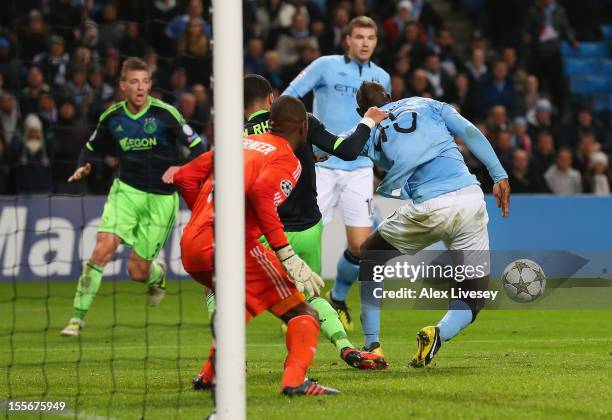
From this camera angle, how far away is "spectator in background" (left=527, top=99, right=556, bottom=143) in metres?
18.8

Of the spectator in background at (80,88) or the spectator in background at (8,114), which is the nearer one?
the spectator in background at (80,88)

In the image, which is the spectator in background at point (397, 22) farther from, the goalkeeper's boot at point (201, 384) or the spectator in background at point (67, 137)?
the goalkeeper's boot at point (201, 384)

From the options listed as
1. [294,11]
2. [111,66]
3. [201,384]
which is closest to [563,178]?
[294,11]

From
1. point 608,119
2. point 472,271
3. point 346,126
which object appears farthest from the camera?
point 608,119

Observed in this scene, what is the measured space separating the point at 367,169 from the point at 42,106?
6.17 meters

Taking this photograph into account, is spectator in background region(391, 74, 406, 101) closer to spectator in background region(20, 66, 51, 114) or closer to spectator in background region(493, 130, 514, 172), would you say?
spectator in background region(493, 130, 514, 172)

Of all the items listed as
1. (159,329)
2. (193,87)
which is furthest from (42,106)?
(159,329)

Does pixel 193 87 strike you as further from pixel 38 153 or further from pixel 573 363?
pixel 573 363

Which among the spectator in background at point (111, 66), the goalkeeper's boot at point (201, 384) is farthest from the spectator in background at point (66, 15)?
the goalkeeper's boot at point (201, 384)

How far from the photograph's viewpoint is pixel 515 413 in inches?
244

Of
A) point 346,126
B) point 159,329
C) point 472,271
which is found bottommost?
point 159,329

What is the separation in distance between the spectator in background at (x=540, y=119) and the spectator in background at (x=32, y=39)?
738 centimetres

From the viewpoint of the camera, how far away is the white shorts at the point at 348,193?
1109 cm

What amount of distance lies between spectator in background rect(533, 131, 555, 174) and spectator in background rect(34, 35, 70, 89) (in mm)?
6706
